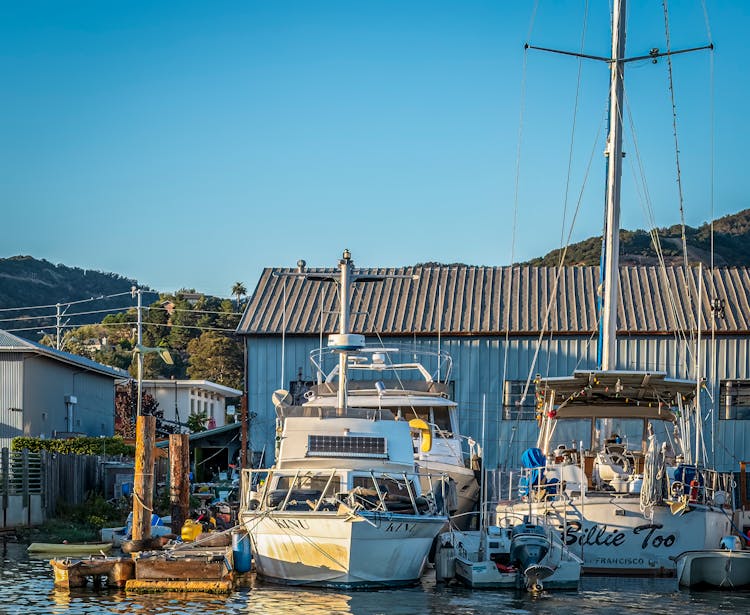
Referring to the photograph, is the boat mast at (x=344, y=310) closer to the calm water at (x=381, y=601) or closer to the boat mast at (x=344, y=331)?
the boat mast at (x=344, y=331)

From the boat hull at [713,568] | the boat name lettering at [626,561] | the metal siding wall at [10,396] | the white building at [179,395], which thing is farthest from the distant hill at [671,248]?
the boat hull at [713,568]

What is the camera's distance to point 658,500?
24812 millimetres

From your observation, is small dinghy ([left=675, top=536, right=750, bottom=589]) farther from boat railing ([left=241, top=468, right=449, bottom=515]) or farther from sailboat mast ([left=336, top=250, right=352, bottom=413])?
sailboat mast ([left=336, top=250, right=352, bottom=413])

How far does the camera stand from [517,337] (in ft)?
134

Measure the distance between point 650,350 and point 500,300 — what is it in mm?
5229

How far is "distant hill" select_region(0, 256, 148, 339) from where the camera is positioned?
13962cm

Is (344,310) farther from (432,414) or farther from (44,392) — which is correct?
(44,392)

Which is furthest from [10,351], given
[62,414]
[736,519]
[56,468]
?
Result: [736,519]

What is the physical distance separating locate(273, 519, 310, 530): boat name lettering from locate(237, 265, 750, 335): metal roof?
18.5 metres

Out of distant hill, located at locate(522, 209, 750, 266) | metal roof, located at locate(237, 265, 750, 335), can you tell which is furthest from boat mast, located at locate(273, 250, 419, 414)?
distant hill, located at locate(522, 209, 750, 266)

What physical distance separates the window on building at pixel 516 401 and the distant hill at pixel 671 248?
189 ft

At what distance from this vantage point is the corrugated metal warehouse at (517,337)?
131 feet

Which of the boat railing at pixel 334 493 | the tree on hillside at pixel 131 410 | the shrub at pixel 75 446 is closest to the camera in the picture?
the boat railing at pixel 334 493

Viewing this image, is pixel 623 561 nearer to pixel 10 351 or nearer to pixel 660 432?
pixel 660 432
